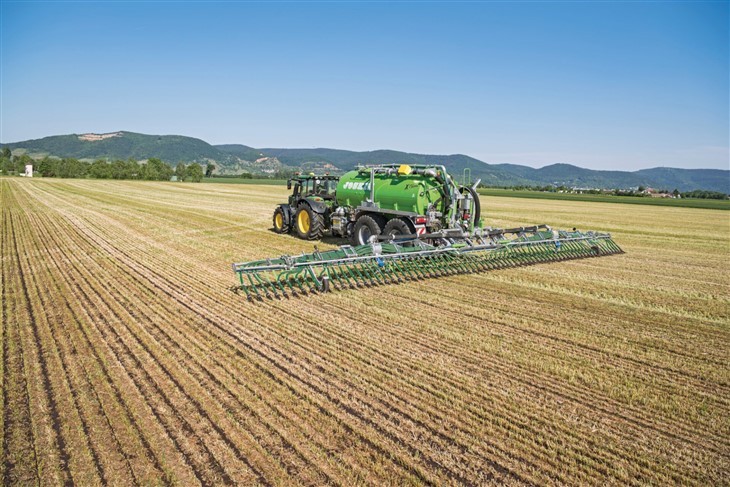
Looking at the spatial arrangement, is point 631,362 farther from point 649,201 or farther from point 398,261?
point 649,201

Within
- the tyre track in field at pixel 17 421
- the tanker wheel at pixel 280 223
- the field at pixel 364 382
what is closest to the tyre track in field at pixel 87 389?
the field at pixel 364 382

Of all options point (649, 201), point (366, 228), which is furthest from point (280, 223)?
point (649, 201)

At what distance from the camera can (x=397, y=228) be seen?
41.3 feet

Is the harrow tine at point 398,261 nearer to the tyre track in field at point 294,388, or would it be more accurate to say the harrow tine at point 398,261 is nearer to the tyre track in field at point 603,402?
the tyre track in field at point 294,388

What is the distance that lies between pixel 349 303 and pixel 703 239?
691 inches

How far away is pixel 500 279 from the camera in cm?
1064

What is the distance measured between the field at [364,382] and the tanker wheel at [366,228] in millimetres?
3408

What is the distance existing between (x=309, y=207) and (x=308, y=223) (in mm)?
519

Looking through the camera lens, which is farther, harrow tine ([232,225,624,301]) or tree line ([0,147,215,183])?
tree line ([0,147,215,183])

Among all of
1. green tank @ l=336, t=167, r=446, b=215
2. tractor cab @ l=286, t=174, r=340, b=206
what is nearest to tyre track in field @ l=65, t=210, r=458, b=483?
green tank @ l=336, t=167, r=446, b=215

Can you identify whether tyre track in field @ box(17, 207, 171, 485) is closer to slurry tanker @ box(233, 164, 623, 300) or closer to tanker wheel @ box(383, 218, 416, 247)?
slurry tanker @ box(233, 164, 623, 300)

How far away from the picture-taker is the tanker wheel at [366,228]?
13.2 meters

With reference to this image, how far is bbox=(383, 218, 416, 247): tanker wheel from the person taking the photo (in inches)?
486

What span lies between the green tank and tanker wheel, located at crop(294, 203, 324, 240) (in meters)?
1.54
